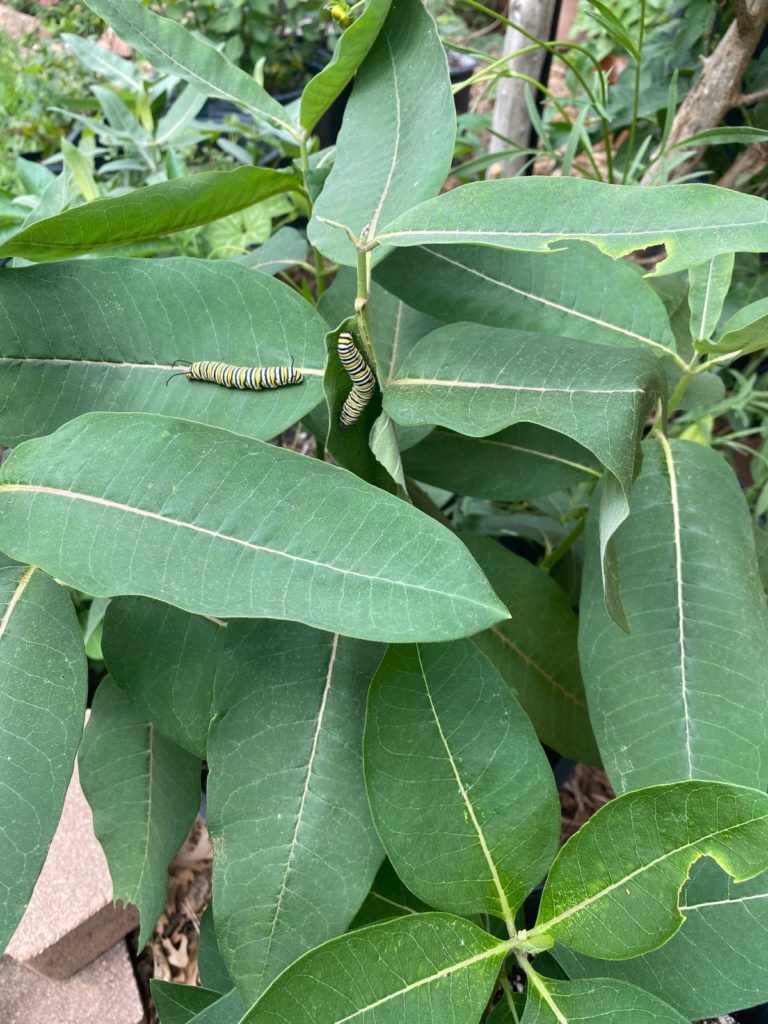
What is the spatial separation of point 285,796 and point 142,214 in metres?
0.54

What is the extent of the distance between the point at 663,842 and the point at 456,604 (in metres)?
0.22

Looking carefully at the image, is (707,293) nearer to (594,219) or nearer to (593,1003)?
(594,219)

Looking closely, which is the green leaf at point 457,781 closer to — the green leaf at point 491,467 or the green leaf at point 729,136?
the green leaf at point 491,467

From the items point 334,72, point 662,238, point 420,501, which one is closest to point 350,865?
point 420,501

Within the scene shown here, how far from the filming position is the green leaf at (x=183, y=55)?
75 cm

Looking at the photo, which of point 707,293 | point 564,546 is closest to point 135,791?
point 564,546

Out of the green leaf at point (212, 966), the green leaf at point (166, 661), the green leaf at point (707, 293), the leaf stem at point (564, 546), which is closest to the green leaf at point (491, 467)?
the leaf stem at point (564, 546)

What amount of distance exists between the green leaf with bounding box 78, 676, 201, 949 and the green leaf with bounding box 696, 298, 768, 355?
0.73m

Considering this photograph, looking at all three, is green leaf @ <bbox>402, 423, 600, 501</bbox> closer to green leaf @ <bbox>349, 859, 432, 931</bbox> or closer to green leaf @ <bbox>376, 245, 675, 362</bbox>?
green leaf @ <bbox>376, 245, 675, 362</bbox>

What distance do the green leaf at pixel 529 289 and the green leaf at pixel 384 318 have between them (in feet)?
0.26

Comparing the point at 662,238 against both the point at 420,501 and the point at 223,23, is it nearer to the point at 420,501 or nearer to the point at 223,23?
the point at 420,501

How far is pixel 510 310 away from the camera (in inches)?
31.1

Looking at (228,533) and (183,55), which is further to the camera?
(183,55)

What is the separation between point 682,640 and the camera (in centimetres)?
66
